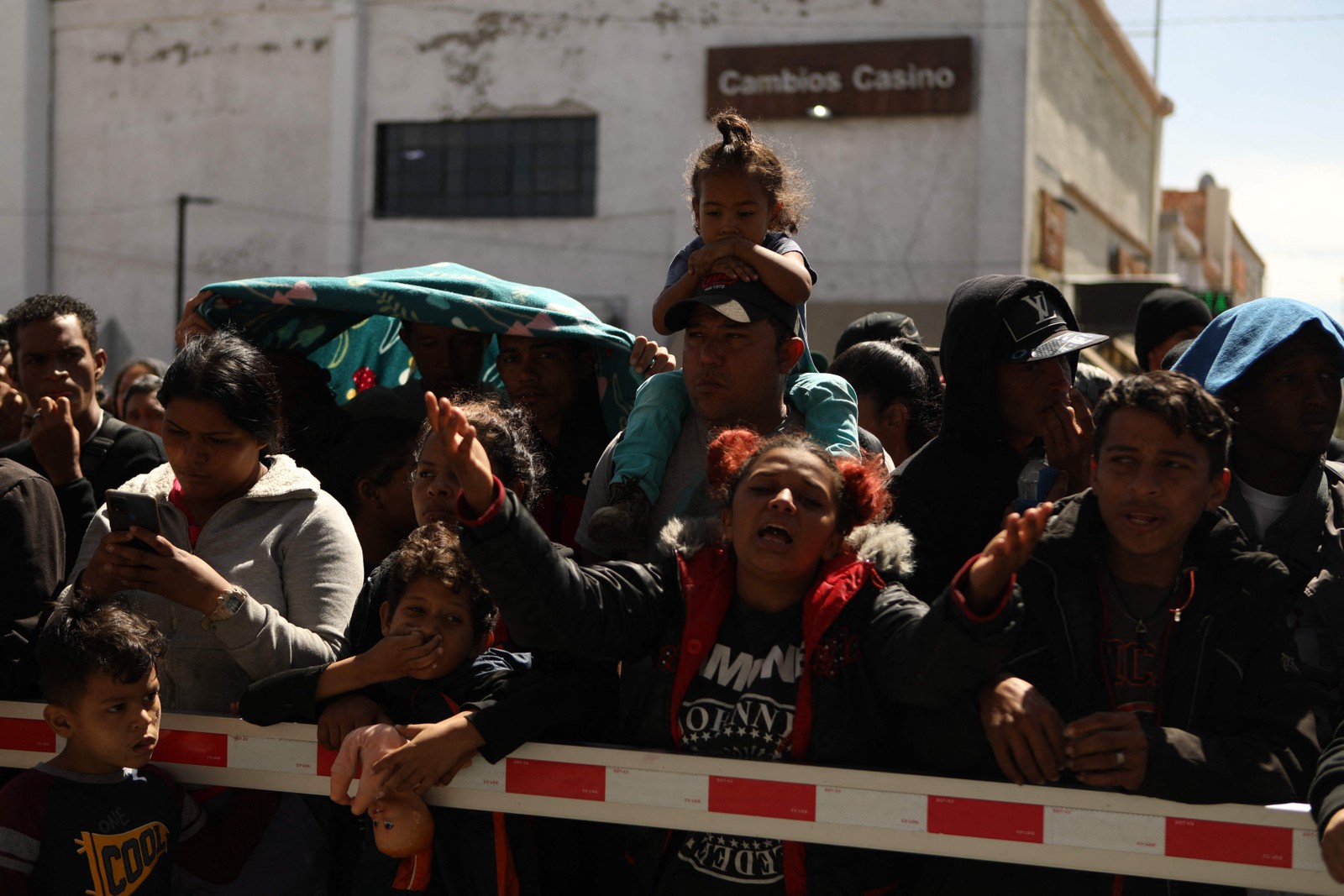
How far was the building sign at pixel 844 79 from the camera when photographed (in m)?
20.0

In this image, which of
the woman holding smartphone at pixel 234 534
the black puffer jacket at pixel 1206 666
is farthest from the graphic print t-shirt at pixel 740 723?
the woman holding smartphone at pixel 234 534

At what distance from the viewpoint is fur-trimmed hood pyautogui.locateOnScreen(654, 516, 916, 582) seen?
2.72m

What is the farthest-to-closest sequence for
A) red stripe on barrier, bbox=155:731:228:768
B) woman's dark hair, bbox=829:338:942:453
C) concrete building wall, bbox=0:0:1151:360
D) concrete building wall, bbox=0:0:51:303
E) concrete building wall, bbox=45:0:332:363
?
1. concrete building wall, bbox=0:0:51:303
2. concrete building wall, bbox=45:0:332:363
3. concrete building wall, bbox=0:0:1151:360
4. woman's dark hair, bbox=829:338:942:453
5. red stripe on barrier, bbox=155:731:228:768

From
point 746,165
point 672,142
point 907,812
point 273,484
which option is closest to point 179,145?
point 672,142

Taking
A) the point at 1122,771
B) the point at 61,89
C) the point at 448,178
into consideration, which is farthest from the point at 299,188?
the point at 1122,771

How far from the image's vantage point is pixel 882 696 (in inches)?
104

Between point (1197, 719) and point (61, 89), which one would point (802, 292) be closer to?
point (1197, 719)

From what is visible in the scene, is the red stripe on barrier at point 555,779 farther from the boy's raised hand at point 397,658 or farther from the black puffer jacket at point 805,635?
the boy's raised hand at point 397,658

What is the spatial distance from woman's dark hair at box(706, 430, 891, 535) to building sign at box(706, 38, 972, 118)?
18.1 meters

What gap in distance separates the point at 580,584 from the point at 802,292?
129 cm

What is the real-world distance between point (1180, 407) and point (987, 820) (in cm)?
91

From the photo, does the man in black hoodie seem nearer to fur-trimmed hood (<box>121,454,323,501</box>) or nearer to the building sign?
fur-trimmed hood (<box>121,454,323,501</box>)

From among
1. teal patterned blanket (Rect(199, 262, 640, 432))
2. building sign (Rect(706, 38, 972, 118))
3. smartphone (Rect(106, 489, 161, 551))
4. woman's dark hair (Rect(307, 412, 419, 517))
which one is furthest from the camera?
building sign (Rect(706, 38, 972, 118))

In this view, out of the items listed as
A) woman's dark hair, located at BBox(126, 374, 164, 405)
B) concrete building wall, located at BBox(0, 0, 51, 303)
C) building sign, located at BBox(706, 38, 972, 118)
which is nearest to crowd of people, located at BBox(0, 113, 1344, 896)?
woman's dark hair, located at BBox(126, 374, 164, 405)
